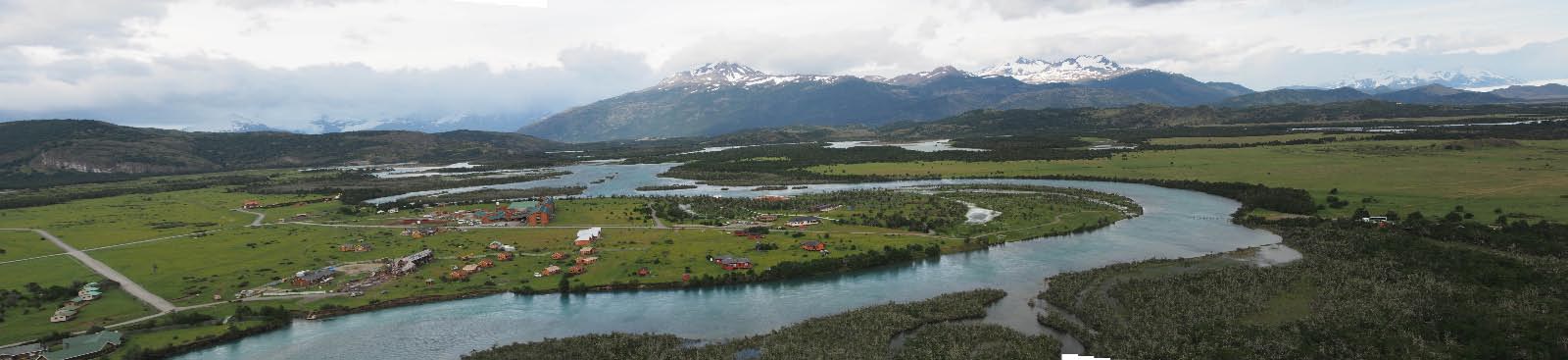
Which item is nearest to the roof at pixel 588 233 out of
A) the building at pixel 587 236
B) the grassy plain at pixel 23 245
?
the building at pixel 587 236

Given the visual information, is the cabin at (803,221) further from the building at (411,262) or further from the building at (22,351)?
the building at (22,351)

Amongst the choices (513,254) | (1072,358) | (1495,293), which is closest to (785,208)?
(513,254)

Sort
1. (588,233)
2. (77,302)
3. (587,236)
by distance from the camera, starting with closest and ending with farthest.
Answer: (77,302), (587,236), (588,233)

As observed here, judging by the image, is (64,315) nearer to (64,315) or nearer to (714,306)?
(64,315)

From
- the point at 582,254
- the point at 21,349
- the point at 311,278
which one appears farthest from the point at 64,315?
the point at 582,254

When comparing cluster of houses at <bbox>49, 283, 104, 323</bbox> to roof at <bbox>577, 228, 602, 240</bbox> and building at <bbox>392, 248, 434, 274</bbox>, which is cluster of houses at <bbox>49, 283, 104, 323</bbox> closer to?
building at <bbox>392, 248, 434, 274</bbox>

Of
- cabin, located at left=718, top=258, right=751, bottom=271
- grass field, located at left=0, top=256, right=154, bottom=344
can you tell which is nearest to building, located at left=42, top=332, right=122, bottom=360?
grass field, located at left=0, top=256, right=154, bottom=344
